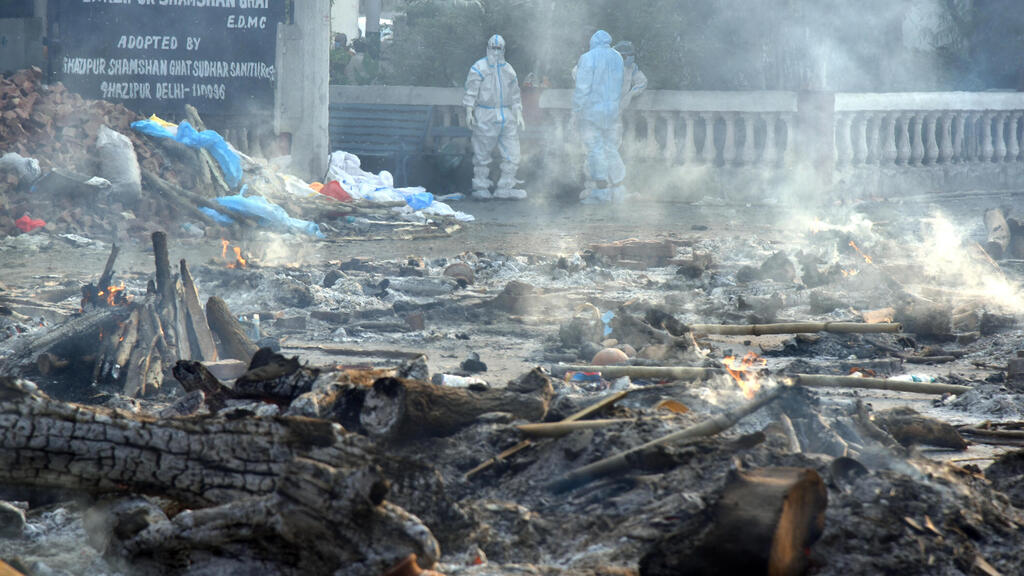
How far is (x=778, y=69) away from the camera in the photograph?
19109 millimetres

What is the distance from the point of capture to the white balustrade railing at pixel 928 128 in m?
17.0

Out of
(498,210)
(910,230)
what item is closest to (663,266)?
(910,230)

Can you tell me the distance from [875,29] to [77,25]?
1812 cm

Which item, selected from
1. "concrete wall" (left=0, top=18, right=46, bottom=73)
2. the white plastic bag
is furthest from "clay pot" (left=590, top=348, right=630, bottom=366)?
"concrete wall" (left=0, top=18, right=46, bottom=73)

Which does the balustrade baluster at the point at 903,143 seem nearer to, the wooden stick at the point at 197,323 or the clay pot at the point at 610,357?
the clay pot at the point at 610,357

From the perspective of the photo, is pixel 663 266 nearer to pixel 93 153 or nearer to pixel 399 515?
pixel 93 153

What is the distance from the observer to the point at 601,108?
17469 millimetres

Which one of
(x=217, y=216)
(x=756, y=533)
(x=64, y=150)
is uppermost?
(x=64, y=150)

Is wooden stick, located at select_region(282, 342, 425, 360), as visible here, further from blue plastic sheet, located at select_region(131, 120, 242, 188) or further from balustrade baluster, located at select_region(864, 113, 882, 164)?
balustrade baluster, located at select_region(864, 113, 882, 164)

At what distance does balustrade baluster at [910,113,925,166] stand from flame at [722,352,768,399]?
12331 mm

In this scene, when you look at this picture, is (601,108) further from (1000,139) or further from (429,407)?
(429,407)

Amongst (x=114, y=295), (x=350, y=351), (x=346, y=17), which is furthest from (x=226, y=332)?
(x=346, y=17)

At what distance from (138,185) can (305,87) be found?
159 inches

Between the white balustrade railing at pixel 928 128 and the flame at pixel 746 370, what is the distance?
36.6 feet
